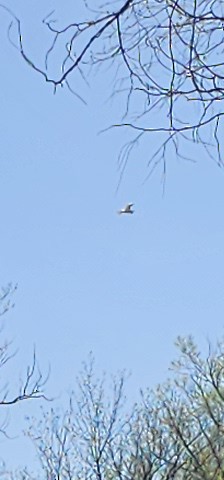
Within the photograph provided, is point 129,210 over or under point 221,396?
under

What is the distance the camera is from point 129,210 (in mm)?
4383

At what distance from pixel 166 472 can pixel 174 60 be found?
17.7m

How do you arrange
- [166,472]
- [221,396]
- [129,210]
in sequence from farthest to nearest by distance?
[166,472] → [221,396] → [129,210]

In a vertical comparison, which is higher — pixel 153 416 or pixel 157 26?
pixel 153 416

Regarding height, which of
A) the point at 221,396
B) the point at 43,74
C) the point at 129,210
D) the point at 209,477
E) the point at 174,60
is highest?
the point at 221,396

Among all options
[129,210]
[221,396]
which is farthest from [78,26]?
[221,396]

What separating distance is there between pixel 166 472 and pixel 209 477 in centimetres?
143

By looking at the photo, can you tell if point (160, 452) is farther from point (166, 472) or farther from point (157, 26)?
point (157, 26)

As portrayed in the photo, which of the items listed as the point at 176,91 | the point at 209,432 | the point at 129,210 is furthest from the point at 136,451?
the point at 176,91

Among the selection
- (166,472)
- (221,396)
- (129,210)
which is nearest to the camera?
(129,210)

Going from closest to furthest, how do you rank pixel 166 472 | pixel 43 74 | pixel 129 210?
pixel 43 74, pixel 129 210, pixel 166 472

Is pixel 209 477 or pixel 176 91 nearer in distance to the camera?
pixel 176 91

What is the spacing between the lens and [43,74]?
9.30 feet

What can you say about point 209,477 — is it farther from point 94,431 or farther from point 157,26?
point 157,26
